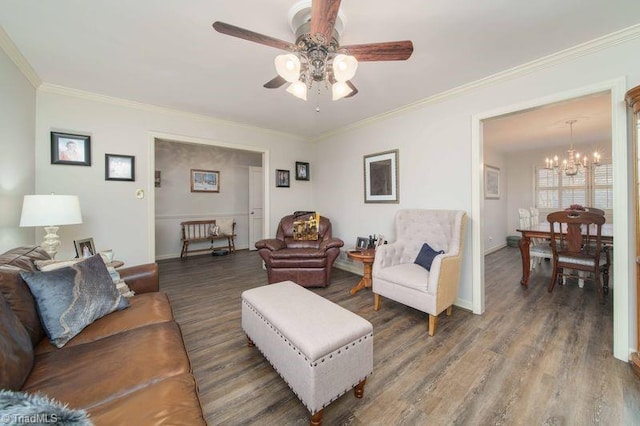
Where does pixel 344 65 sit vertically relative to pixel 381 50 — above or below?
below

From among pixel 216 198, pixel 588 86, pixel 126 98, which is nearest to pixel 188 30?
pixel 126 98

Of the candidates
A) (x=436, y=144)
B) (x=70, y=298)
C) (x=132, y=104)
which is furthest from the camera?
(x=132, y=104)

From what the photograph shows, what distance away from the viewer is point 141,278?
198 cm

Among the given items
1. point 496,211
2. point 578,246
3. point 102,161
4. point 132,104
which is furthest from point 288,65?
point 496,211

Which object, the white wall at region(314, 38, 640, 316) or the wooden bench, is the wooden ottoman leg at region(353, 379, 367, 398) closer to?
the white wall at region(314, 38, 640, 316)

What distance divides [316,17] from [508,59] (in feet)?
6.22

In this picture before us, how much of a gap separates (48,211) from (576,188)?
833 cm

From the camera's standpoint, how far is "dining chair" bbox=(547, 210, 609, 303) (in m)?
2.79

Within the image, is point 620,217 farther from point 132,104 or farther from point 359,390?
point 132,104

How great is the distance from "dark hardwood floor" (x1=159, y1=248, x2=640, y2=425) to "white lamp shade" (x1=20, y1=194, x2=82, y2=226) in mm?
1309

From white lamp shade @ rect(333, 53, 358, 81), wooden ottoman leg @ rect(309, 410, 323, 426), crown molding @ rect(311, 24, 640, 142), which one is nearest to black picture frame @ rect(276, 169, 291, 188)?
crown molding @ rect(311, 24, 640, 142)

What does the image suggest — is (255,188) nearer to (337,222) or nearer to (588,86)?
(337,222)

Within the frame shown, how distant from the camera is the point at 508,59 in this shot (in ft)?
6.95

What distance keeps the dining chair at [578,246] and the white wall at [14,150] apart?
5.36m
